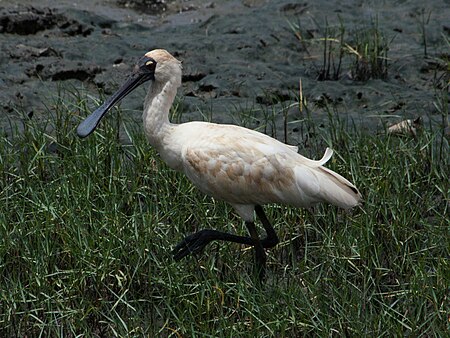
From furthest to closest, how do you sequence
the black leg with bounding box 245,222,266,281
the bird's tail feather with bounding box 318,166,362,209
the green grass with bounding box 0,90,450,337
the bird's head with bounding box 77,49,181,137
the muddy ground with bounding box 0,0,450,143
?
the muddy ground with bounding box 0,0,450,143
the bird's head with bounding box 77,49,181,137
the black leg with bounding box 245,222,266,281
the bird's tail feather with bounding box 318,166,362,209
the green grass with bounding box 0,90,450,337

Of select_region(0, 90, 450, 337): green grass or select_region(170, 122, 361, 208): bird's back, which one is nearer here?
select_region(0, 90, 450, 337): green grass

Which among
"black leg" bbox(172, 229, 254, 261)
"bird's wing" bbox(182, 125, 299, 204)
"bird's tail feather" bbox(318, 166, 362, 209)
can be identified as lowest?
"black leg" bbox(172, 229, 254, 261)

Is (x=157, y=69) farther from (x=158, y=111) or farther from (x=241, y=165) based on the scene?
(x=241, y=165)

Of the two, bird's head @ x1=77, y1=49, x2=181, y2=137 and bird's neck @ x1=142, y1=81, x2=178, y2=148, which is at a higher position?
bird's head @ x1=77, y1=49, x2=181, y2=137

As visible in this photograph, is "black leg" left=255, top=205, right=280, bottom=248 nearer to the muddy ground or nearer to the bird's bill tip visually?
the bird's bill tip

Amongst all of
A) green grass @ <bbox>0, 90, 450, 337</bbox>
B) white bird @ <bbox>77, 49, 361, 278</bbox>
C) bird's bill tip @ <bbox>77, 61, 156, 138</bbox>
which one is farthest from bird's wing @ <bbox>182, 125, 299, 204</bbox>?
bird's bill tip @ <bbox>77, 61, 156, 138</bbox>

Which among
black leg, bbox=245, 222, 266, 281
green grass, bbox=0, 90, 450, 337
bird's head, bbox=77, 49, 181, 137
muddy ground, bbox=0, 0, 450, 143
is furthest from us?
muddy ground, bbox=0, 0, 450, 143

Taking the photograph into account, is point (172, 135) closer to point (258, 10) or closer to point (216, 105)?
point (216, 105)

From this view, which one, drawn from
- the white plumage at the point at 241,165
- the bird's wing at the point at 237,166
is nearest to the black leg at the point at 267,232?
the white plumage at the point at 241,165

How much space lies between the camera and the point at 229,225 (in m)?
7.13

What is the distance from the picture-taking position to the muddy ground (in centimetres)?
880

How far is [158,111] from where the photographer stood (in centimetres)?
670

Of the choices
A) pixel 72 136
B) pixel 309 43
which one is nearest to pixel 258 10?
pixel 309 43

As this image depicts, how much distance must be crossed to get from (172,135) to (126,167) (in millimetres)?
985
